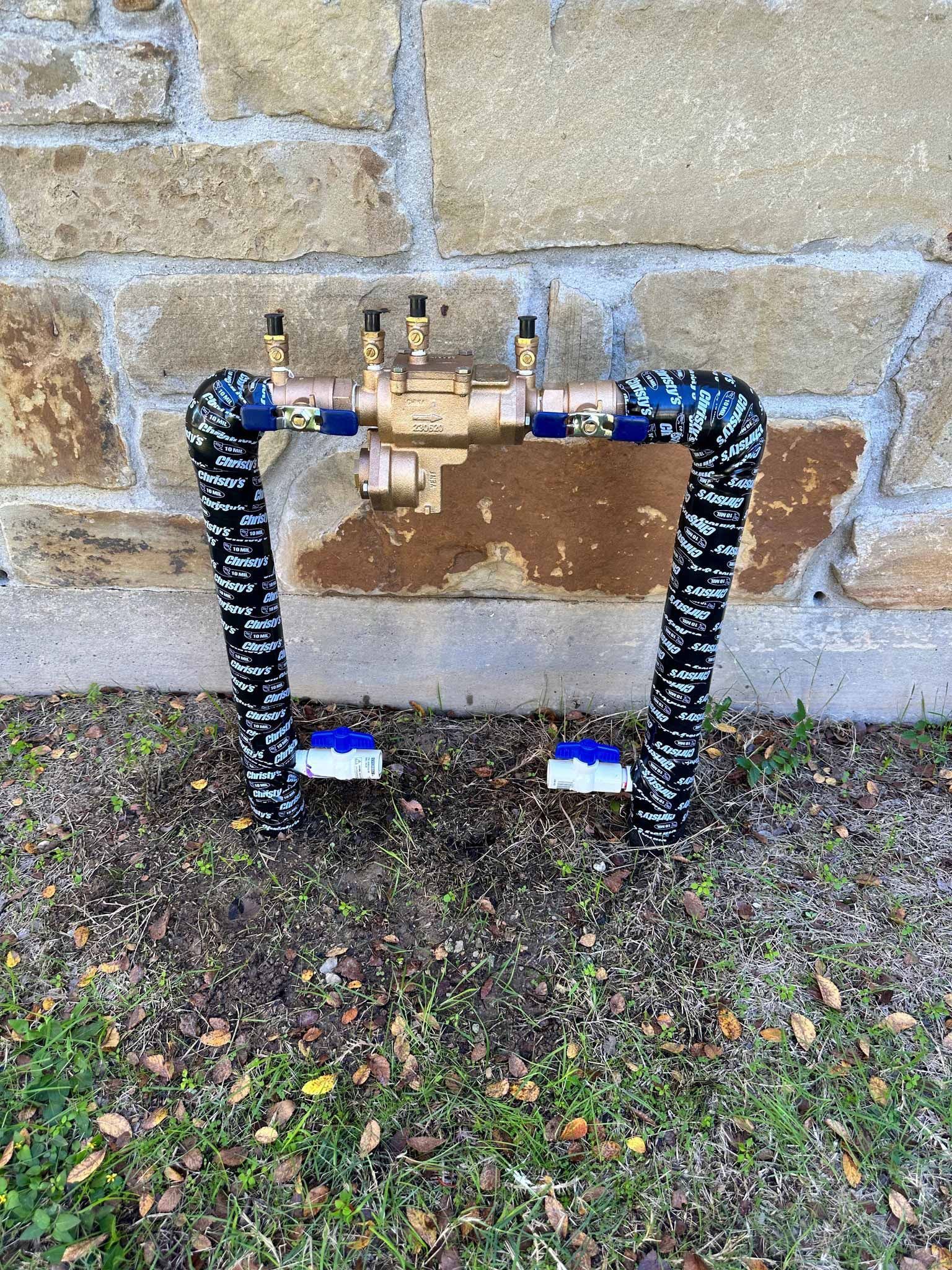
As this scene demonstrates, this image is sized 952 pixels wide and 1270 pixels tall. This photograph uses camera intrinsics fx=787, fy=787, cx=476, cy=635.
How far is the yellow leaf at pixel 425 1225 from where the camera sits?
121 cm

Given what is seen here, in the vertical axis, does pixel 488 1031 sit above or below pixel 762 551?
below

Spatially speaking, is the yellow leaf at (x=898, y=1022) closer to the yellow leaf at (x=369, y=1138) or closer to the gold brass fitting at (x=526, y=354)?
the yellow leaf at (x=369, y=1138)

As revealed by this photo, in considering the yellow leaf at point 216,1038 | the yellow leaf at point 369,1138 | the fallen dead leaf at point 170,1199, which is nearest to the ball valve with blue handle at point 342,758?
the yellow leaf at point 216,1038

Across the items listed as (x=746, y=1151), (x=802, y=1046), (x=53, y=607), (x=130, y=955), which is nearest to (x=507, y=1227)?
(x=746, y=1151)

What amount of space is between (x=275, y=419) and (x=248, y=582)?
0.33 m

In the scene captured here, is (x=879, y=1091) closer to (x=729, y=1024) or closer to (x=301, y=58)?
(x=729, y=1024)

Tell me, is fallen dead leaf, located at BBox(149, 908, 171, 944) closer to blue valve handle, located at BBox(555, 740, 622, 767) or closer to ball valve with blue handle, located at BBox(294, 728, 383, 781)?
ball valve with blue handle, located at BBox(294, 728, 383, 781)

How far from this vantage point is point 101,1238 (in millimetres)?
1201

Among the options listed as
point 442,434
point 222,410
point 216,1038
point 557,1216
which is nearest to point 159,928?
point 216,1038

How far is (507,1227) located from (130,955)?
86 cm

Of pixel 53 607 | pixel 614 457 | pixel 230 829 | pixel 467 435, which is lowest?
pixel 230 829

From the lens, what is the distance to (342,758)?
1681 millimetres

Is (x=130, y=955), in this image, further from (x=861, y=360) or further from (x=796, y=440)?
(x=861, y=360)

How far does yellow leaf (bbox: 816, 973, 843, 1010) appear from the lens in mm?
1494
